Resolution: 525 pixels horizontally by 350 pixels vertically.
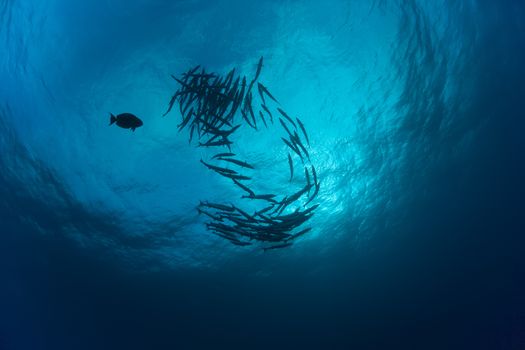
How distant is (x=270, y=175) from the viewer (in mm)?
15656

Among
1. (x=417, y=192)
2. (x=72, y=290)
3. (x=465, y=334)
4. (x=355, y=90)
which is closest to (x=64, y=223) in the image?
(x=72, y=290)

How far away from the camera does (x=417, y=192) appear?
21.2 metres

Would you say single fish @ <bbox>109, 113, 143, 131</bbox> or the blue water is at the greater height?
the blue water

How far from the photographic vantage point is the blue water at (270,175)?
1076 centimetres

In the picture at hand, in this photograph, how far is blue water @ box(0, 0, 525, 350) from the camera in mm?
10758

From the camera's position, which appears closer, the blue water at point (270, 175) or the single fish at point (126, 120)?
the single fish at point (126, 120)

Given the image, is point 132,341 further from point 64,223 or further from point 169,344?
point 64,223

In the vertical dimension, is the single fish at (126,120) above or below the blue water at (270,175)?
below

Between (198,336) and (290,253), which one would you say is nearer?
(290,253)

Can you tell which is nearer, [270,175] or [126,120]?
[126,120]

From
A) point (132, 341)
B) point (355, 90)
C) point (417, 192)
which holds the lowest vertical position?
point (132, 341)

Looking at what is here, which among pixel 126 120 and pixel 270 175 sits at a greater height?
pixel 270 175

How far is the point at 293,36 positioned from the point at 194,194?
892 cm

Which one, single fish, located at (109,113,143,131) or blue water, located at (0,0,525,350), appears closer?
single fish, located at (109,113,143,131)
